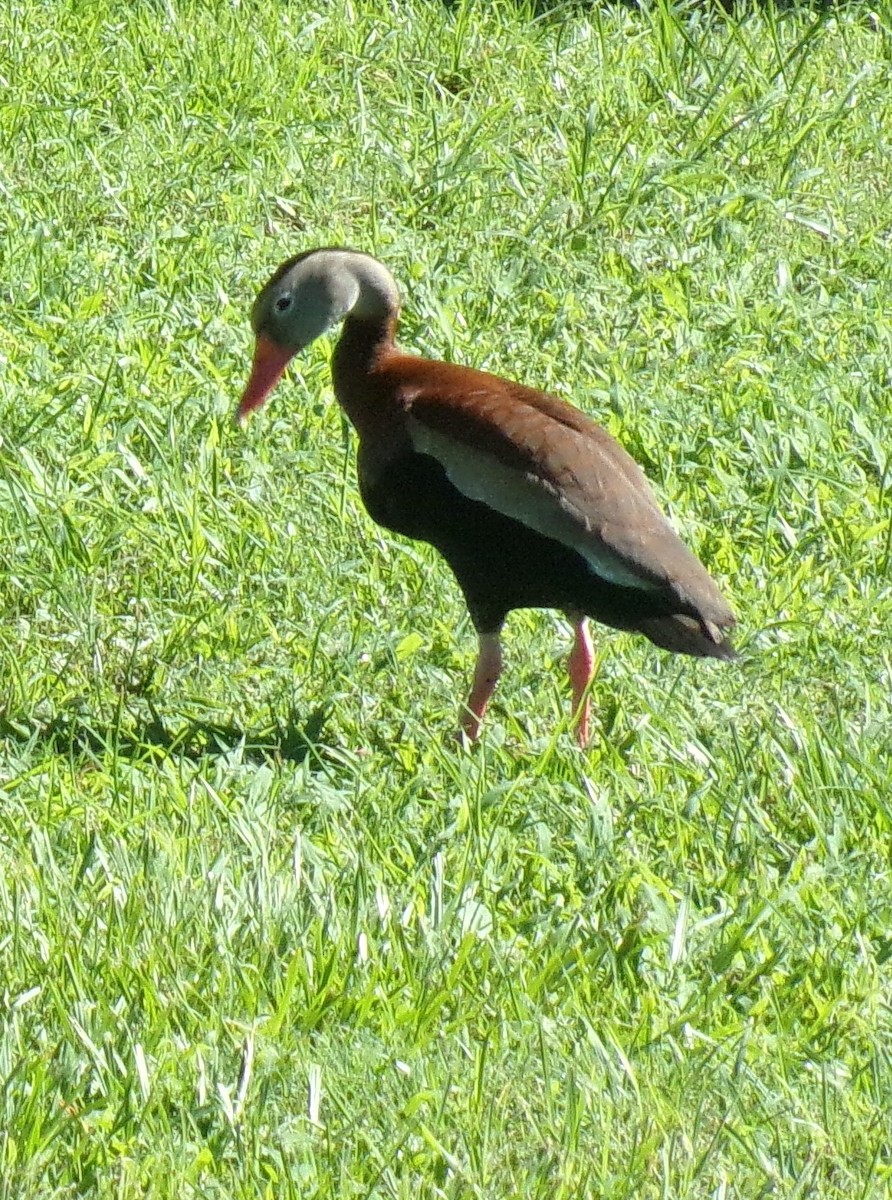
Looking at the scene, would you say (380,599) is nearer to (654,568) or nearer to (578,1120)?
(654,568)

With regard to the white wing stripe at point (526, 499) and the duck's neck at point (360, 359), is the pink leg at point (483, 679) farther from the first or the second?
the duck's neck at point (360, 359)

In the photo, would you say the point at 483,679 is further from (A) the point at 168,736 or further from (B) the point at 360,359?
(B) the point at 360,359

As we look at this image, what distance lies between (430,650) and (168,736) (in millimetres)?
845

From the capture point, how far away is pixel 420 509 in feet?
17.7

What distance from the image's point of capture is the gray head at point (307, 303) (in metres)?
5.78

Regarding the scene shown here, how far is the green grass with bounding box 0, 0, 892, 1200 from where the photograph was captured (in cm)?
363

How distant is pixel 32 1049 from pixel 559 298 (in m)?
4.12

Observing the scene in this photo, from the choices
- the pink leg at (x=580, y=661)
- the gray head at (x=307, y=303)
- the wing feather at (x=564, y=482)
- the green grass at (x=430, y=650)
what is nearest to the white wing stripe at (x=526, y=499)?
the wing feather at (x=564, y=482)

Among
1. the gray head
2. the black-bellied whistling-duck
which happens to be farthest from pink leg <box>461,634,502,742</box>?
the gray head

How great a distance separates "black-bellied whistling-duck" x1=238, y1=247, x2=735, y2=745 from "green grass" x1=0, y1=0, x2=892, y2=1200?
28cm

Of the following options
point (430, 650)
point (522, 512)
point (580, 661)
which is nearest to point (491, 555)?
point (522, 512)

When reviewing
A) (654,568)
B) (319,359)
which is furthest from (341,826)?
(319,359)

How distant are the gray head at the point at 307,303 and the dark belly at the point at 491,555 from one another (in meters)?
0.59

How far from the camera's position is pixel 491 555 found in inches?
206
